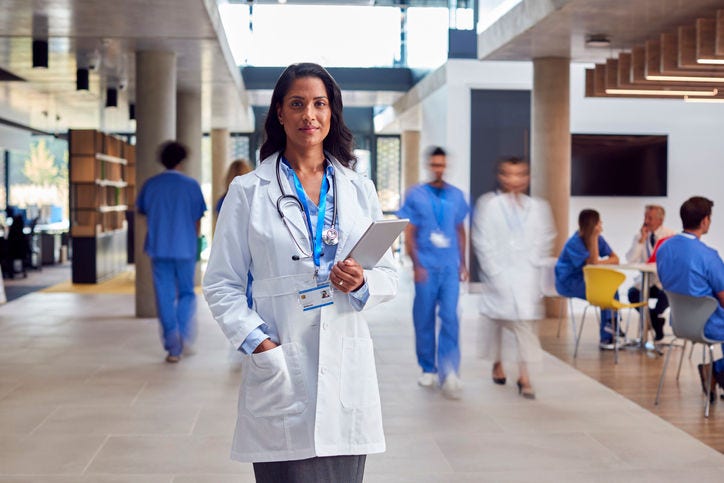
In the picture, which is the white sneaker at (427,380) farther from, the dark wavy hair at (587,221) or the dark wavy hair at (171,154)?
the dark wavy hair at (171,154)

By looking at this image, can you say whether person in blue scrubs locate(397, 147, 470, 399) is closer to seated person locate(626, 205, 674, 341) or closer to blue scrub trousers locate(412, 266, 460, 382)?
blue scrub trousers locate(412, 266, 460, 382)

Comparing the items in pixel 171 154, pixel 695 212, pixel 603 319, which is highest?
pixel 171 154

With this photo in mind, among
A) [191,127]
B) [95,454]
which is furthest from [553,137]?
[95,454]

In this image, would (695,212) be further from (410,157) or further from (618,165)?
(410,157)

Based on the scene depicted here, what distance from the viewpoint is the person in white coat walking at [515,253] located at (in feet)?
22.0

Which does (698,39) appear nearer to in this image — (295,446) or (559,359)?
(559,359)

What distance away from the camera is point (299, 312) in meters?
2.43

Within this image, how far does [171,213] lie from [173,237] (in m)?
0.27

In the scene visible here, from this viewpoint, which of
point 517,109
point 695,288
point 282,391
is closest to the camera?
point 282,391

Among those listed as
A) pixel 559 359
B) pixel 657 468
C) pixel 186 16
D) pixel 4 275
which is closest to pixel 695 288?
pixel 657 468

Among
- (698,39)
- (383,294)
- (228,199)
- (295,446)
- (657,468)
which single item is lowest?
(657,468)

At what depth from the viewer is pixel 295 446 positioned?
2.42 metres

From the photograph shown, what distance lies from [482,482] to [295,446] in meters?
2.52

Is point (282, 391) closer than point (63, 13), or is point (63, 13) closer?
point (282, 391)
